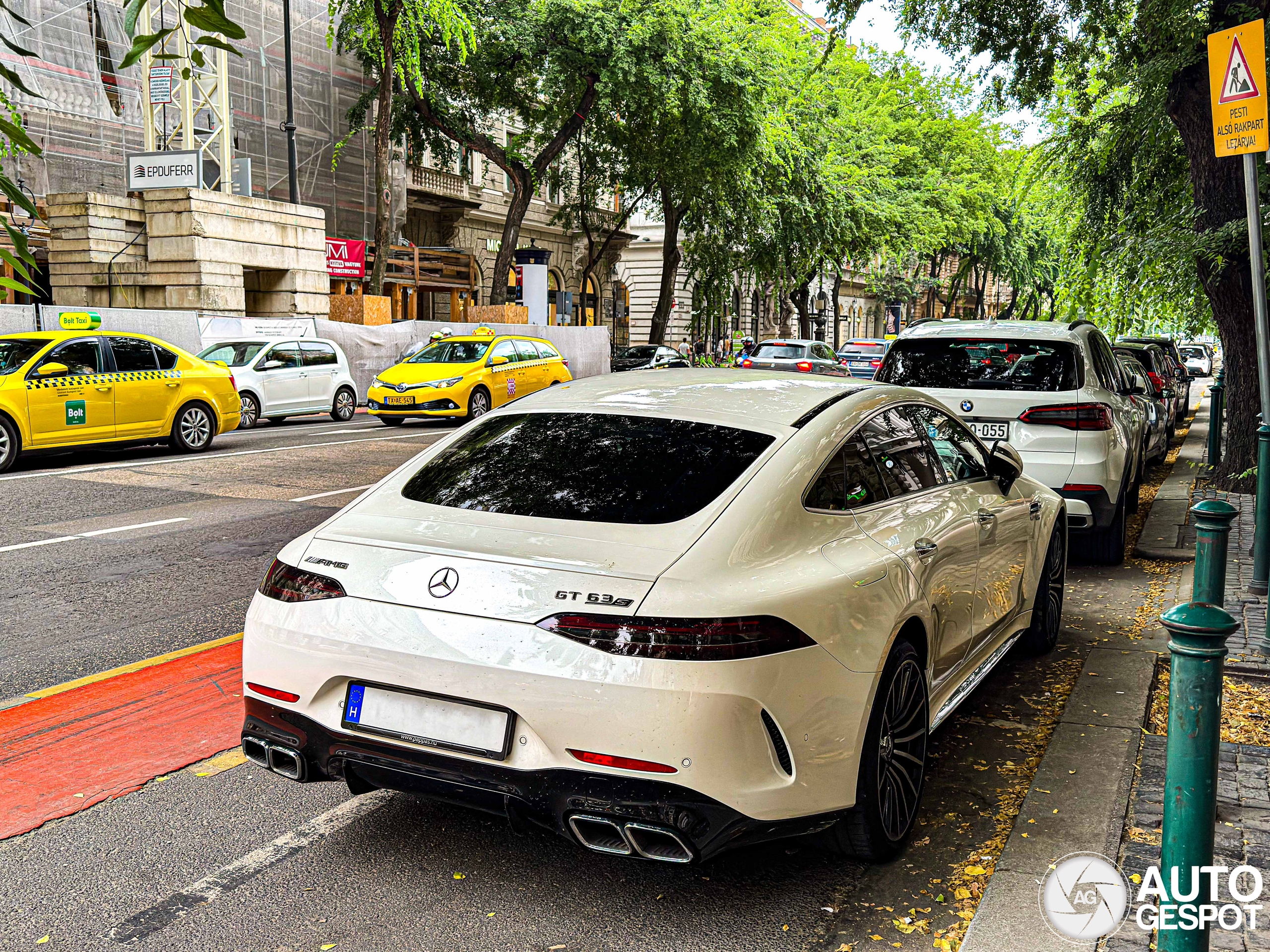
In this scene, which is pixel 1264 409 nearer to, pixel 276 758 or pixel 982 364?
pixel 982 364

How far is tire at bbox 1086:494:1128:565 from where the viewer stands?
848 cm

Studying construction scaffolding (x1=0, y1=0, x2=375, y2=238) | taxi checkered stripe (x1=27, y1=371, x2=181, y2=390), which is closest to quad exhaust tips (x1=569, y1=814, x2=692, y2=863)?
taxi checkered stripe (x1=27, y1=371, x2=181, y2=390)

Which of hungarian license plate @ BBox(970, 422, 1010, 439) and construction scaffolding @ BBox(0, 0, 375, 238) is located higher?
construction scaffolding @ BBox(0, 0, 375, 238)

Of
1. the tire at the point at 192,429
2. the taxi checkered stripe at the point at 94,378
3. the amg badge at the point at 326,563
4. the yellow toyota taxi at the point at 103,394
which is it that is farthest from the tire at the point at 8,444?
the amg badge at the point at 326,563

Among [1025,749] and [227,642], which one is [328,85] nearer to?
[227,642]

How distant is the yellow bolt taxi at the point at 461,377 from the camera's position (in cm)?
2059

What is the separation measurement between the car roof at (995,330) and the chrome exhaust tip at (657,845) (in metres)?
6.21

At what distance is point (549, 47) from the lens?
95.9 feet

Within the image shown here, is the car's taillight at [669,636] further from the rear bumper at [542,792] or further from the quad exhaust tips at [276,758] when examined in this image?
the quad exhaust tips at [276,758]

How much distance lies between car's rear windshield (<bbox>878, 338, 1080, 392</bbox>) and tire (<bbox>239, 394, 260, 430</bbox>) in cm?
1396

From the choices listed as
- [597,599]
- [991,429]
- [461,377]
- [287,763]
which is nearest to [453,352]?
[461,377]

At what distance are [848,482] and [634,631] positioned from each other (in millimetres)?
1191

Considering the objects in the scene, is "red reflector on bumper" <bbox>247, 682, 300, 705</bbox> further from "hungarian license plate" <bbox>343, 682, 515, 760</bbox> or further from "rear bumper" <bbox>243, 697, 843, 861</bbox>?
"hungarian license plate" <bbox>343, 682, 515, 760</bbox>

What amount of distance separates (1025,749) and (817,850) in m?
1.43
